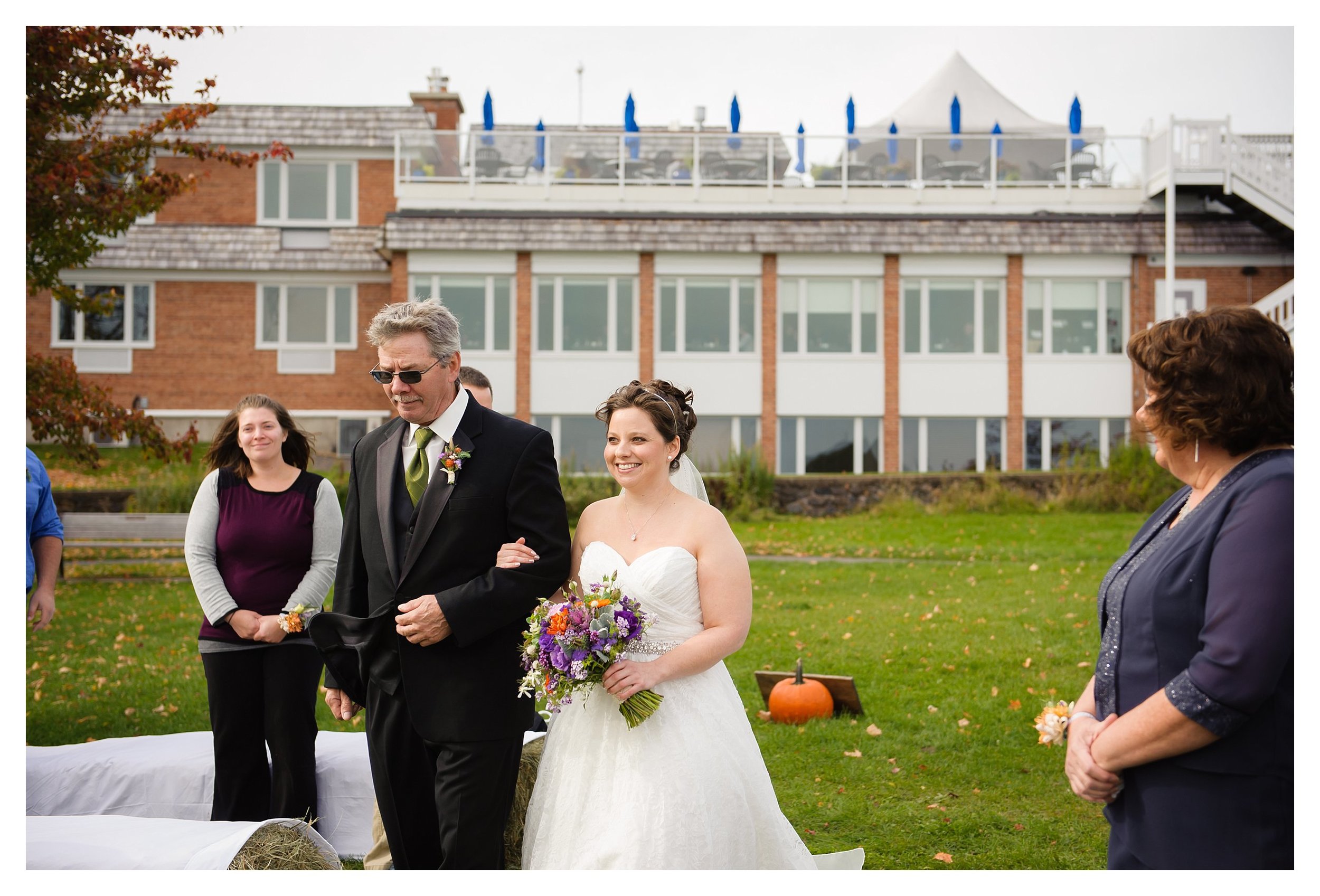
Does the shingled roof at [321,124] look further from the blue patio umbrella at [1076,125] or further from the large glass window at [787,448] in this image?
the blue patio umbrella at [1076,125]

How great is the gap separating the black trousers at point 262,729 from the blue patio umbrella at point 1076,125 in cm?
2415

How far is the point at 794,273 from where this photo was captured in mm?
26391

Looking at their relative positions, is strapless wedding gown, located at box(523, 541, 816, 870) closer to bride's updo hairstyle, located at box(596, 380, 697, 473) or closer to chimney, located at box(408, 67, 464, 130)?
bride's updo hairstyle, located at box(596, 380, 697, 473)

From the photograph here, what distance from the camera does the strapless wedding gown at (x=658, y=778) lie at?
159 inches

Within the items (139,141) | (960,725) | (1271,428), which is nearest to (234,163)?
(139,141)

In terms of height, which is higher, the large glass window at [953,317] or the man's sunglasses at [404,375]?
the large glass window at [953,317]

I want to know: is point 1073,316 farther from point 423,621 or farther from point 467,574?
point 423,621

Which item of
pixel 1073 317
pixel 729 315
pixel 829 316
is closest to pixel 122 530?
pixel 729 315

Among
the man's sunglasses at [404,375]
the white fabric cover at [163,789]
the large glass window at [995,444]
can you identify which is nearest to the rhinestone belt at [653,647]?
the man's sunglasses at [404,375]

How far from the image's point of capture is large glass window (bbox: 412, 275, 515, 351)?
26297 mm
